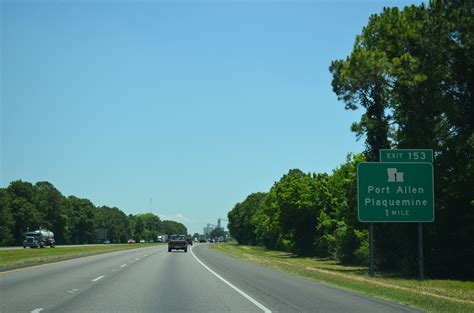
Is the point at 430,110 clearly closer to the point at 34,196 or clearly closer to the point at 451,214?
the point at 451,214

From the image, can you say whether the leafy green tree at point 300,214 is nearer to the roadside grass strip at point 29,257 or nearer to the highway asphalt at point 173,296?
the roadside grass strip at point 29,257

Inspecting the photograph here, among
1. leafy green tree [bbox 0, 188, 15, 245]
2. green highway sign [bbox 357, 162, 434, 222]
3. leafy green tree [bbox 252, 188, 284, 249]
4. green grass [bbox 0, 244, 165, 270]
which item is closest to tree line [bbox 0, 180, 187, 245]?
leafy green tree [bbox 0, 188, 15, 245]

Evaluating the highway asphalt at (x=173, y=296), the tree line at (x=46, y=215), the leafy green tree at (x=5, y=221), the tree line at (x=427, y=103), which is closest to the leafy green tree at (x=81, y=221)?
the tree line at (x=46, y=215)

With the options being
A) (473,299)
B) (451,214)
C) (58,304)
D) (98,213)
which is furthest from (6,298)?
(98,213)

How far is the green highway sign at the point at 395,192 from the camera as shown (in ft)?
92.8

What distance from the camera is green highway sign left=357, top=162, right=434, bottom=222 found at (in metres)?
28.3

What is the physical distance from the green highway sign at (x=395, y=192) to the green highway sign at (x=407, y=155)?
25 centimetres

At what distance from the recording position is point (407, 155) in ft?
94.1

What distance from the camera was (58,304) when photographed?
14.0 m

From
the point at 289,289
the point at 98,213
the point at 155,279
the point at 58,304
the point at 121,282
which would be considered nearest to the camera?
the point at 58,304

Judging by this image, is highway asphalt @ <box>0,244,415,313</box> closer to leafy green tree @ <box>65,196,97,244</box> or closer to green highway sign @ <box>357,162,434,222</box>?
green highway sign @ <box>357,162,434,222</box>

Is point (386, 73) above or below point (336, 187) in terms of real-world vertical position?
above

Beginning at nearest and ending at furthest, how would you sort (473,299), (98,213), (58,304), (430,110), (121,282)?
(58,304) < (473,299) < (121,282) < (430,110) < (98,213)

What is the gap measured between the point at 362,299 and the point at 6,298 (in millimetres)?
9972
